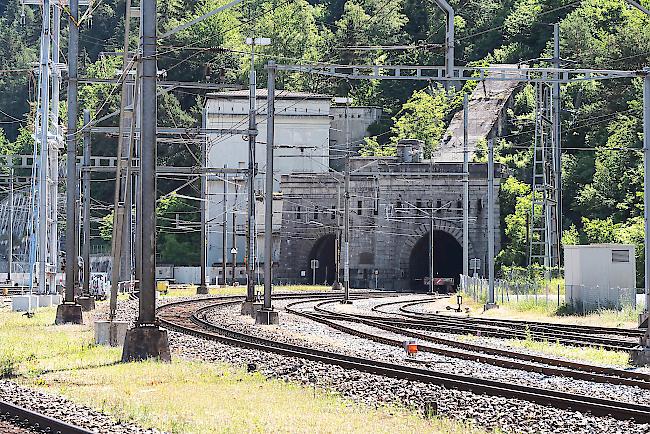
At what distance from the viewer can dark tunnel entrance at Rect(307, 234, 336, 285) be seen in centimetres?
9409

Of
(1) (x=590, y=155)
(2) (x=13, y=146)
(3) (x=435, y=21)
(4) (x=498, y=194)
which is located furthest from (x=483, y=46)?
(2) (x=13, y=146)

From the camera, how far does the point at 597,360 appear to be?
80.8ft

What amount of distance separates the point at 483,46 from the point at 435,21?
6.22 meters

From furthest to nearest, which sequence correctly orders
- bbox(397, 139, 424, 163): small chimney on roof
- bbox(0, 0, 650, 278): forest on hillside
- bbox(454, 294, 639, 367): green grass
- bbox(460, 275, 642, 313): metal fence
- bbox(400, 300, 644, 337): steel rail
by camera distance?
bbox(397, 139, 424, 163): small chimney on roof
bbox(0, 0, 650, 278): forest on hillside
bbox(460, 275, 642, 313): metal fence
bbox(400, 300, 644, 337): steel rail
bbox(454, 294, 639, 367): green grass

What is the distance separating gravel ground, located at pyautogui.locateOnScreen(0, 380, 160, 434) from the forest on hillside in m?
48.4

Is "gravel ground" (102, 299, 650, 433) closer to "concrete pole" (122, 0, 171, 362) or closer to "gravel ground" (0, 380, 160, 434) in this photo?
"concrete pole" (122, 0, 171, 362)

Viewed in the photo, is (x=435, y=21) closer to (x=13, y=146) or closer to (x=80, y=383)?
(x=13, y=146)

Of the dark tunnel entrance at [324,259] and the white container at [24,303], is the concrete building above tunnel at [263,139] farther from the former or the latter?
the white container at [24,303]

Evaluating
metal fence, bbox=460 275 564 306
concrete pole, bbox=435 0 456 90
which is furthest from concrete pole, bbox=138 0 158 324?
metal fence, bbox=460 275 564 306

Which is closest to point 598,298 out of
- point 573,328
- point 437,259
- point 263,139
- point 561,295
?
point 573,328

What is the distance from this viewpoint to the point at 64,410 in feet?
47.4

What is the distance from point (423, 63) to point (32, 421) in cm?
11933

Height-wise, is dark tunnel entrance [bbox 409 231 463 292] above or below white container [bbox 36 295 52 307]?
above

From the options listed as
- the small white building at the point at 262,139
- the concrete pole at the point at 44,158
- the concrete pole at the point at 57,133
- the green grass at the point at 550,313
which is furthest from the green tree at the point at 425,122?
the concrete pole at the point at 44,158
